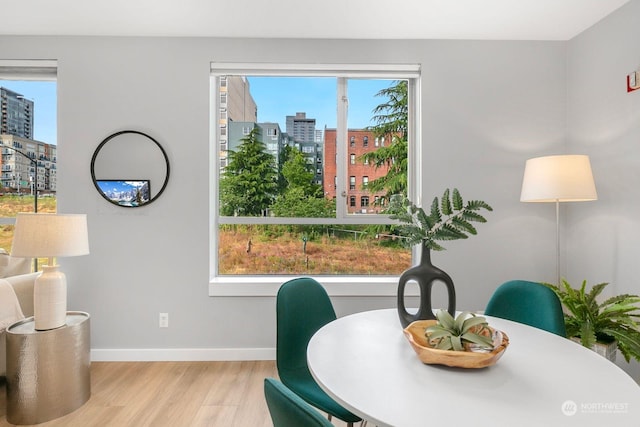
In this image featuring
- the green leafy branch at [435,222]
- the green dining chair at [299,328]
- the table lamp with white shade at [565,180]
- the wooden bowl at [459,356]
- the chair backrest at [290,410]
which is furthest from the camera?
the table lamp with white shade at [565,180]

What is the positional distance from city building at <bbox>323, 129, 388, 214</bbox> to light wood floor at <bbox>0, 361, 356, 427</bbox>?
58.5 inches

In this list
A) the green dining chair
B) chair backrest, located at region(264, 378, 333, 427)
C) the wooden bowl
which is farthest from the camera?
the green dining chair

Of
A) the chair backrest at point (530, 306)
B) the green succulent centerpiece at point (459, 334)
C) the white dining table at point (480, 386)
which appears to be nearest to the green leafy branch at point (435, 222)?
the green succulent centerpiece at point (459, 334)

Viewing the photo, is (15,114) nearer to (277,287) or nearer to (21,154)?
(21,154)

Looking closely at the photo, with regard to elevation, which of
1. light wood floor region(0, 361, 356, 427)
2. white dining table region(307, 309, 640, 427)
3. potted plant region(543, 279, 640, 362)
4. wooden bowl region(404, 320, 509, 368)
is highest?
wooden bowl region(404, 320, 509, 368)

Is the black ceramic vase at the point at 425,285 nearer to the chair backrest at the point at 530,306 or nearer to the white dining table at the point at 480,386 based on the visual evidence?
the white dining table at the point at 480,386

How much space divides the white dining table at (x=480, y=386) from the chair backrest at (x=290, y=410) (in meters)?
0.20

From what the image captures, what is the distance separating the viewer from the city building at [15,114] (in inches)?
108

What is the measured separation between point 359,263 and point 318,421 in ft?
7.27

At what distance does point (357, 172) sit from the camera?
2.81 meters

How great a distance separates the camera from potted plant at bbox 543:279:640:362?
5.76ft

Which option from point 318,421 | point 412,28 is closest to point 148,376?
point 318,421

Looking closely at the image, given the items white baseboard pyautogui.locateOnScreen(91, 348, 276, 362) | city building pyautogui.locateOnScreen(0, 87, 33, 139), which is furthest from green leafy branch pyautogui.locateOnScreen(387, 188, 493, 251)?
city building pyautogui.locateOnScreen(0, 87, 33, 139)

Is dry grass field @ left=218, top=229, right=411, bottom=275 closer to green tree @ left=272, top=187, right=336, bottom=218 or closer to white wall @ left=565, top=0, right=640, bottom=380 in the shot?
green tree @ left=272, top=187, right=336, bottom=218
